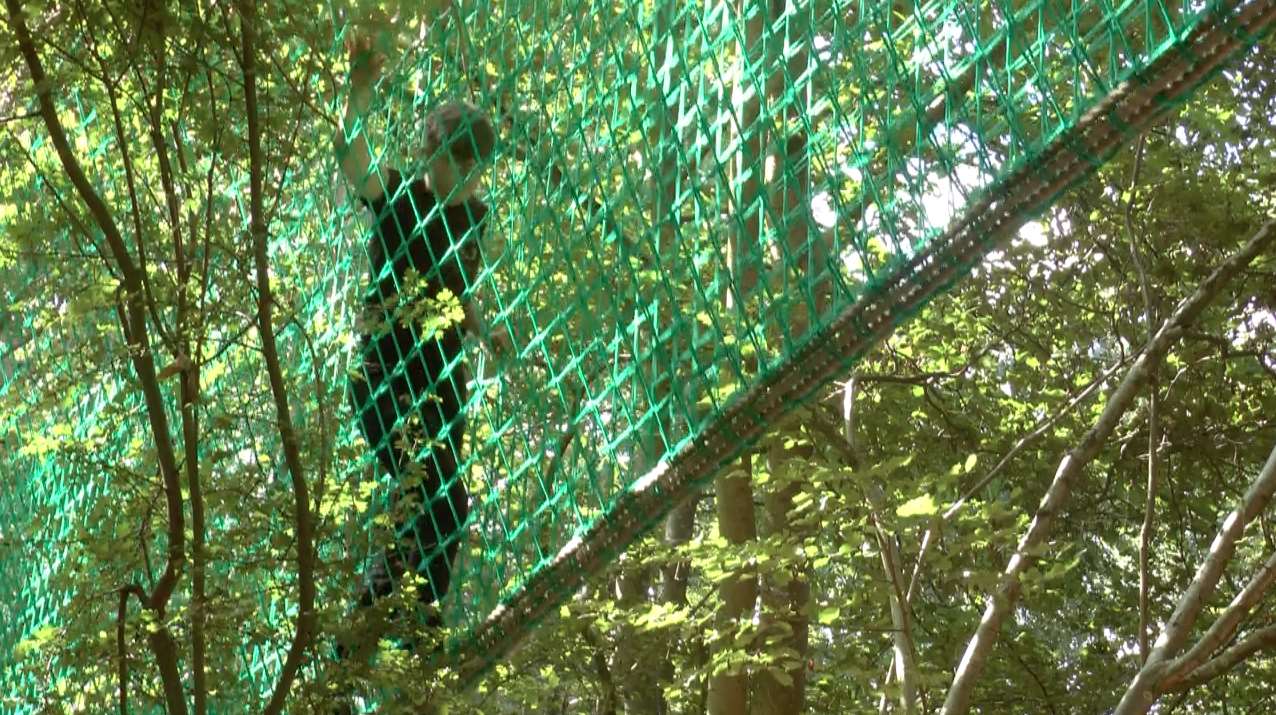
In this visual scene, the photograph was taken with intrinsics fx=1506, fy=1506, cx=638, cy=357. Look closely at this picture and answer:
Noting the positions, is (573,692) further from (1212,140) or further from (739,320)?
(739,320)

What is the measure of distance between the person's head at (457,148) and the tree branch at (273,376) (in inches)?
27.7

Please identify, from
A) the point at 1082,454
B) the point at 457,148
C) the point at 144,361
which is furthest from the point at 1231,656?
the point at 144,361

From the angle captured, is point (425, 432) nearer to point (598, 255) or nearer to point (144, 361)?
point (598, 255)

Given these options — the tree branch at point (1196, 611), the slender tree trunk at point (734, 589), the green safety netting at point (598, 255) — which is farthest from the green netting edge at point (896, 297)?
the slender tree trunk at point (734, 589)

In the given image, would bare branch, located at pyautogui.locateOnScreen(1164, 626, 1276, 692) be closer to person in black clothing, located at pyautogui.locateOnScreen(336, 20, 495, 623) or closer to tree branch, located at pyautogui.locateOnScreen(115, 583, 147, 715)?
person in black clothing, located at pyautogui.locateOnScreen(336, 20, 495, 623)

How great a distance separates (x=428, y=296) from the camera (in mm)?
2312

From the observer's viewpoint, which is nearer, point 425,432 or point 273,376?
point 273,376

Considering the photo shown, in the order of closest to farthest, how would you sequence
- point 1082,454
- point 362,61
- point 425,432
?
point 362,61
point 425,432
point 1082,454

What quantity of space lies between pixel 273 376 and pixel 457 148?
870mm

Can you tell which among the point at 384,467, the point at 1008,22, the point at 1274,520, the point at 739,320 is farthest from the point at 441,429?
the point at 1274,520

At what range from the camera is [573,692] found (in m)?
4.74

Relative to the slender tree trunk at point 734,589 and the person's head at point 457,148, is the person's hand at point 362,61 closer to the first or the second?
the person's head at point 457,148

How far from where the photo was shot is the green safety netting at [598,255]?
1.74 meters

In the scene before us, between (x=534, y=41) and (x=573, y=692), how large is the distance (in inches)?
115
